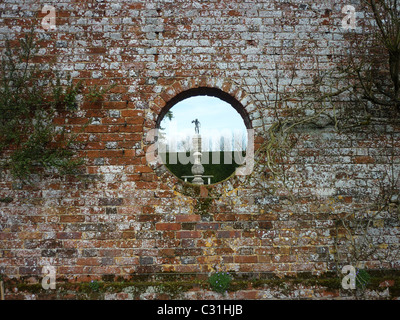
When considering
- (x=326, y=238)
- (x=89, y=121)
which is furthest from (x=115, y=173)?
(x=326, y=238)

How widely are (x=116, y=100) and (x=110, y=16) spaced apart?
1.03m

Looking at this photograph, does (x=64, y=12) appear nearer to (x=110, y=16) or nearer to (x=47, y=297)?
(x=110, y=16)

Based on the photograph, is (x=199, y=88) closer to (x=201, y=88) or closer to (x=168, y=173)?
(x=201, y=88)

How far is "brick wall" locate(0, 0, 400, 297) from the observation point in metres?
3.71

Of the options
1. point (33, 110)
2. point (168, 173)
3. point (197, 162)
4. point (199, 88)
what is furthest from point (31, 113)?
point (197, 162)

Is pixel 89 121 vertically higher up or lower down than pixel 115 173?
higher up

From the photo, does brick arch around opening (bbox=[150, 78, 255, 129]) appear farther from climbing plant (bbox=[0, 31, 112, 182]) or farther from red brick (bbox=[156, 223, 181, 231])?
red brick (bbox=[156, 223, 181, 231])

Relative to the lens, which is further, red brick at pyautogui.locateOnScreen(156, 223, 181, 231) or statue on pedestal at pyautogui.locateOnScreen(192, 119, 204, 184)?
statue on pedestal at pyautogui.locateOnScreen(192, 119, 204, 184)

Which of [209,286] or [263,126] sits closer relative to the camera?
[209,286]

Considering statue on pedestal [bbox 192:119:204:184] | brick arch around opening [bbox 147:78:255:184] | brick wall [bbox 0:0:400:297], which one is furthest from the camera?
statue on pedestal [bbox 192:119:204:184]

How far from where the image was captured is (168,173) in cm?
381

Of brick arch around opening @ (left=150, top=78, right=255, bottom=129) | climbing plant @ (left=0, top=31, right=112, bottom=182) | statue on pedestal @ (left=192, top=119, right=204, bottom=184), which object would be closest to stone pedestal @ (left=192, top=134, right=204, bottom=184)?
statue on pedestal @ (left=192, top=119, right=204, bottom=184)

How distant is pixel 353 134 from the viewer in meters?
3.91
